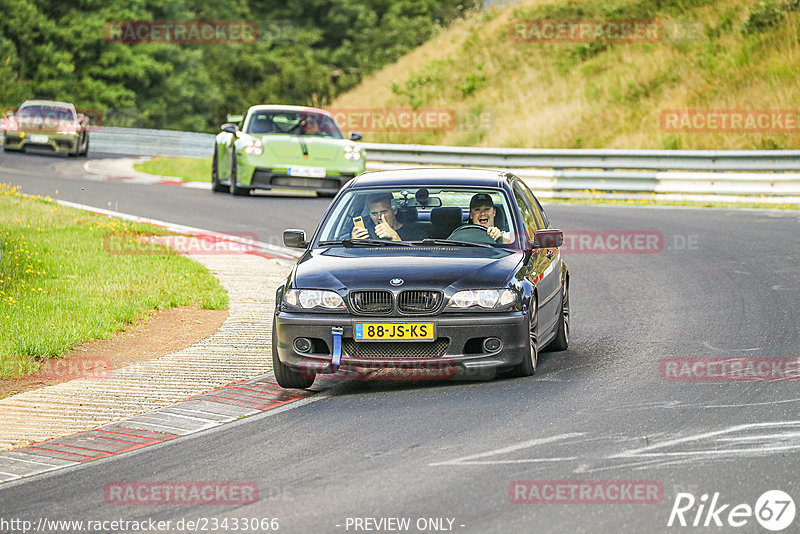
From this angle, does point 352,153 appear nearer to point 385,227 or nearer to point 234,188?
point 234,188

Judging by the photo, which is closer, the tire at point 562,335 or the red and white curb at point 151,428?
the red and white curb at point 151,428

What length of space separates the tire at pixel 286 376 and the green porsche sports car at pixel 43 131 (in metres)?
29.0

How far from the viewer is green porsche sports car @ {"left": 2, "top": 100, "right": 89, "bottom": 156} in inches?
1432

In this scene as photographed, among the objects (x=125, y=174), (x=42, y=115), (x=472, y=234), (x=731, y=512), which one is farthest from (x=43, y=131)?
(x=731, y=512)

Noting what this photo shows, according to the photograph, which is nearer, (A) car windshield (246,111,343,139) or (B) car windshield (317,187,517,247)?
(B) car windshield (317,187,517,247)

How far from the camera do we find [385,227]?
9766mm

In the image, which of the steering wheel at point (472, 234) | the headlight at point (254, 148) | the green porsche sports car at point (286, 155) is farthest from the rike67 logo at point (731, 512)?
the headlight at point (254, 148)

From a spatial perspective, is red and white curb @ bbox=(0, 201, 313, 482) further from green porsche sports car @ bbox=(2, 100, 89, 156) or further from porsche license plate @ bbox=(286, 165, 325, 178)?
green porsche sports car @ bbox=(2, 100, 89, 156)

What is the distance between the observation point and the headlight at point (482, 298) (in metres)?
8.55

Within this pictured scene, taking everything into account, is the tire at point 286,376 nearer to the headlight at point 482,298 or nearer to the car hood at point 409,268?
the car hood at point 409,268

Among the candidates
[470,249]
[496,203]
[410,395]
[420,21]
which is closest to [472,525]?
[410,395]

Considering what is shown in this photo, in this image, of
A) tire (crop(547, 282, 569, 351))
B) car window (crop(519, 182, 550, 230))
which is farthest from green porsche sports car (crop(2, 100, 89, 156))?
tire (crop(547, 282, 569, 351))

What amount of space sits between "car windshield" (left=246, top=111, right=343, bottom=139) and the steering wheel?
14.0 metres

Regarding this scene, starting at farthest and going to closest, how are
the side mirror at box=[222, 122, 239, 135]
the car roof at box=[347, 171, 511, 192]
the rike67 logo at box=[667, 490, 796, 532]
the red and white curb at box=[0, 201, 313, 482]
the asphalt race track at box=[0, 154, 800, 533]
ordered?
1. the side mirror at box=[222, 122, 239, 135]
2. the car roof at box=[347, 171, 511, 192]
3. the red and white curb at box=[0, 201, 313, 482]
4. the asphalt race track at box=[0, 154, 800, 533]
5. the rike67 logo at box=[667, 490, 796, 532]
